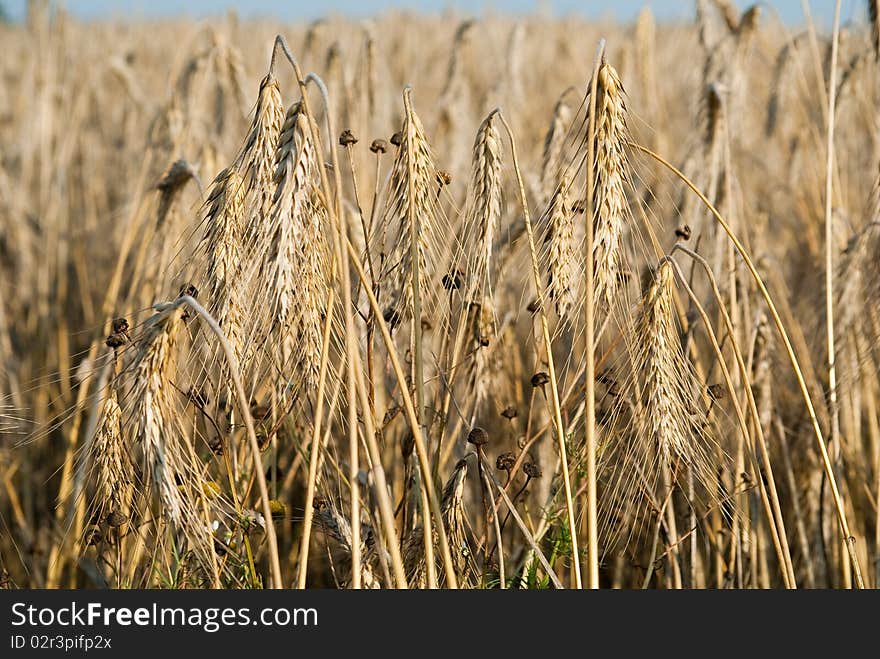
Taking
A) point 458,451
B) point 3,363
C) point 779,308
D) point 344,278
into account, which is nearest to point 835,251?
point 779,308

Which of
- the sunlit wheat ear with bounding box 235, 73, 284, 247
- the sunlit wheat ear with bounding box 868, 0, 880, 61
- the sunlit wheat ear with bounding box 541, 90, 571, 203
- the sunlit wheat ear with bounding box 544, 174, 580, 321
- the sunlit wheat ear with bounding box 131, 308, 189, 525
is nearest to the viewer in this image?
the sunlit wheat ear with bounding box 131, 308, 189, 525

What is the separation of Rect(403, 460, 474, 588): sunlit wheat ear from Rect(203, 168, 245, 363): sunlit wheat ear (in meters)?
0.38

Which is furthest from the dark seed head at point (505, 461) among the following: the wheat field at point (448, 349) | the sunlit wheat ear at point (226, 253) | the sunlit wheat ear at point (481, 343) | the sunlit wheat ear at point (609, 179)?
the sunlit wheat ear at point (226, 253)

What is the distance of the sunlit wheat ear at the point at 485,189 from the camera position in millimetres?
1218

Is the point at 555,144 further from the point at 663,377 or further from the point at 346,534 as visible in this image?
the point at 346,534

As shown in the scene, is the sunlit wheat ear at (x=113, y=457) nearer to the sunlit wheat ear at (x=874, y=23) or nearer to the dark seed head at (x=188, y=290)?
the dark seed head at (x=188, y=290)

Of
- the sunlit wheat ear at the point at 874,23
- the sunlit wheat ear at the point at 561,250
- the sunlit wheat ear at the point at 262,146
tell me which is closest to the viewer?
the sunlit wheat ear at the point at 262,146

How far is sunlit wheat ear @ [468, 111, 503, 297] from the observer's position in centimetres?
122

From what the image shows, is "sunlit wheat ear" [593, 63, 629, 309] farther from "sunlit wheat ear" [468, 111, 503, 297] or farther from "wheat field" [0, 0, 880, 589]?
"sunlit wheat ear" [468, 111, 503, 297]

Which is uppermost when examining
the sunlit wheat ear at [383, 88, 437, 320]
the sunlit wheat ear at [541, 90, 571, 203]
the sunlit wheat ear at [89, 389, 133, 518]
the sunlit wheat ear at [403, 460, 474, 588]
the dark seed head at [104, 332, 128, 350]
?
the sunlit wheat ear at [541, 90, 571, 203]

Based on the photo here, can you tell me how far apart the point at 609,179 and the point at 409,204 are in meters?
0.29

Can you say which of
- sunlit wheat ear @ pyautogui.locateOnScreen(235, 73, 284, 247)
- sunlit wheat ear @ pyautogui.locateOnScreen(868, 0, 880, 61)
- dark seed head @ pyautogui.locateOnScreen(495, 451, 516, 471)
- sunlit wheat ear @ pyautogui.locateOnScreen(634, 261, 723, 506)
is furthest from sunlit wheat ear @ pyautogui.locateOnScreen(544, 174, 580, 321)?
sunlit wheat ear @ pyautogui.locateOnScreen(868, 0, 880, 61)

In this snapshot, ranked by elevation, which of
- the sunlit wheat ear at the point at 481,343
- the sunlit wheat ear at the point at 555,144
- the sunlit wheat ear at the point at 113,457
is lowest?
the sunlit wheat ear at the point at 113,457

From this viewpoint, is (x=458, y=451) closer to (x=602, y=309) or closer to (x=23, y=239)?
(x=602, y=309)
